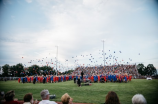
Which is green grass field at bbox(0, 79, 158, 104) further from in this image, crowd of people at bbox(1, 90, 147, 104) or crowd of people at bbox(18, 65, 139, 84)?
crowd of people at bbox(18, 65, 139, 84)

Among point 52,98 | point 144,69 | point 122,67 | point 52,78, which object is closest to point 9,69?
point 52,78

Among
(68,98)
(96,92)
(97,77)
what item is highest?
(68,98)

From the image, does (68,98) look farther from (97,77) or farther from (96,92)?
(97,77)

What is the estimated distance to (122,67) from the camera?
123ft

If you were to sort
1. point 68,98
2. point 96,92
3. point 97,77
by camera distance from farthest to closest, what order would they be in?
point 97,77 < point 96,92 < point 68,98

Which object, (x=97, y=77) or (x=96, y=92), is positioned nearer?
(x=96, y=92)

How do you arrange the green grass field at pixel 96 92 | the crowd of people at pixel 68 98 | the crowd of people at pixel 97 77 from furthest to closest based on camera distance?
1. the crowd of people at pixel 97 77
2. the green grass field at pixel 96 92
3. the crowd of people at pixel 68 98

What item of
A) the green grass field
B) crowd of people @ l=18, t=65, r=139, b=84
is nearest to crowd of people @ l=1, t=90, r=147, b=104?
the green grass field

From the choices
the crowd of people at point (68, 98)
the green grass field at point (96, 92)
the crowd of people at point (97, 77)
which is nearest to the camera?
the crowd of people at point (68, 98)

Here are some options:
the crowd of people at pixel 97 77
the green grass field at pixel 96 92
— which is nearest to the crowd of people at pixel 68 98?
the green grass field at pixel 96 92

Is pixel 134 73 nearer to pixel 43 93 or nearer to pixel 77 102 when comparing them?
pixel 77 102

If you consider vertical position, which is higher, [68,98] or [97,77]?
[68,98]

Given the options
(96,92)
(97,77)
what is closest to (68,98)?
(96,92)

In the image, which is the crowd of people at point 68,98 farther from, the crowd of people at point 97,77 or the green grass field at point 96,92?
the crowd of people at point 97,77
